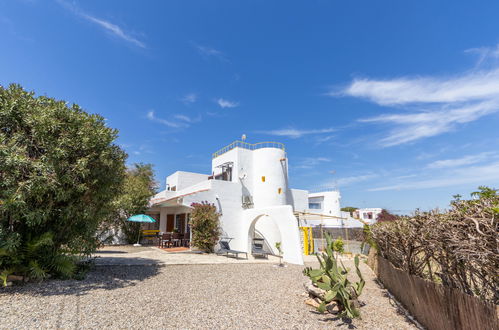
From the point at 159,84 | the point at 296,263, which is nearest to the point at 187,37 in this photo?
the point at 159,84

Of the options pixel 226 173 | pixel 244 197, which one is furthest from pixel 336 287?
pixel 226 173

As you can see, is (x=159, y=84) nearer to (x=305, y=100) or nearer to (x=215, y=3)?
(x=215, y=3)

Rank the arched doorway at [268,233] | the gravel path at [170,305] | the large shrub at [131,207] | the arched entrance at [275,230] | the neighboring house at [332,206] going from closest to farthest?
the gravel path at [170,305] → the arched entrance at [275,230] → the arched doorway at [268,233] → the large shrub at [131,207] → the neighboring house at [332,206]

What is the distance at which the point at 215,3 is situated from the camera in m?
11.3

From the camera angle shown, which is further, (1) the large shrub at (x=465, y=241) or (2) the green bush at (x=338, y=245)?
(2) the green bush at (x=338, y=245)

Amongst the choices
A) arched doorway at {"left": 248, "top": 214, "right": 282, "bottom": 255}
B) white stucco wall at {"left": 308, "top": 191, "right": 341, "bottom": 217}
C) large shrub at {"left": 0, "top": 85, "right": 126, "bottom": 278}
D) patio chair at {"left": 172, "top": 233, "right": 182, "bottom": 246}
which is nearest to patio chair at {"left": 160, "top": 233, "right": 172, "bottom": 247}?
patio chair at {"left": 172, "top": 233, "right": 182, "bottom": 246}

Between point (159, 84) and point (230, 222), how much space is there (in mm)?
10455

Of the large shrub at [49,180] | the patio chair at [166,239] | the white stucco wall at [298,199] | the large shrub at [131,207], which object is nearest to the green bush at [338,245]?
the large shrub at [49,180]

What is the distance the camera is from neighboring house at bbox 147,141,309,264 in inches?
596

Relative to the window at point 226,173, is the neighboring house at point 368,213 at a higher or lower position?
lower

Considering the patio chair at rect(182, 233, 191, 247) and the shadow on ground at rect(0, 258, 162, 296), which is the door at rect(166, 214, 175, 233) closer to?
the patio chair at rect(182, 233, 191, 247)

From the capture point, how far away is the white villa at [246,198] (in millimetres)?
14141

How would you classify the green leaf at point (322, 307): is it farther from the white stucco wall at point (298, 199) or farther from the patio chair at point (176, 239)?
the white stucco wall at point (298, 199)

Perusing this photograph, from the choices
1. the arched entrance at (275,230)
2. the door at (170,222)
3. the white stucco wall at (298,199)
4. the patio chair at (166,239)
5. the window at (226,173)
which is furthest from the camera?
the white stucco wall at (298,199)
